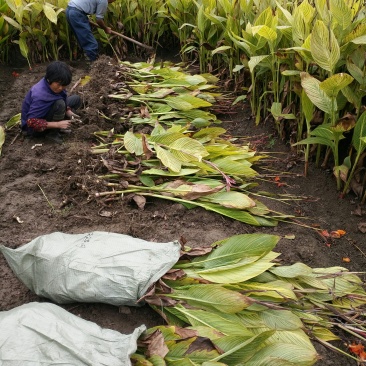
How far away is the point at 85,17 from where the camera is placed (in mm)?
5133

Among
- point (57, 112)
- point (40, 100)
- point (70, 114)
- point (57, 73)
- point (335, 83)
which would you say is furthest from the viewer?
point (70, 114)

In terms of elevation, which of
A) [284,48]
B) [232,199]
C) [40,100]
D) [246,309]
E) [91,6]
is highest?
[91,6]

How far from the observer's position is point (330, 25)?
2549mm

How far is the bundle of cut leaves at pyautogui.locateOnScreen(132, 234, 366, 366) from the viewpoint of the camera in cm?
145

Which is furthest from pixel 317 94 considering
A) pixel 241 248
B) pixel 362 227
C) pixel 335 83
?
pixel 241 248

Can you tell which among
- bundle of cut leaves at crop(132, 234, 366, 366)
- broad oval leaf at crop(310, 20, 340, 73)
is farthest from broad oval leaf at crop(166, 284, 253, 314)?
broad oval leaf at crop(310, 20, 340, 73)

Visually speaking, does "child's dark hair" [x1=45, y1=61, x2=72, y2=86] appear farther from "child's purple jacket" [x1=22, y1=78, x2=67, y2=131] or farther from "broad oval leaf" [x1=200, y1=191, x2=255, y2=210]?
"broad oval leaf" [x1=200, y1=191, x2=255, y2=210]

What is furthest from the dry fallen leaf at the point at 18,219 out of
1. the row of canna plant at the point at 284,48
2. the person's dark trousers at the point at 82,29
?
the person's dark trousers at the point at 82,29

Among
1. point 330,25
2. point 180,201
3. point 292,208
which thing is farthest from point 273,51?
point 180,201

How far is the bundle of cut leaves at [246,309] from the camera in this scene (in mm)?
1454

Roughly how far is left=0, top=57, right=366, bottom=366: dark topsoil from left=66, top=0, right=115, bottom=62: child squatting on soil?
2.38 m

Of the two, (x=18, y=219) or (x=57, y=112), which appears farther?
(x=57, y=112)

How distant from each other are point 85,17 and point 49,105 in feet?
8.17

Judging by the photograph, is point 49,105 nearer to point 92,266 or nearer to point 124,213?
point 124,213
